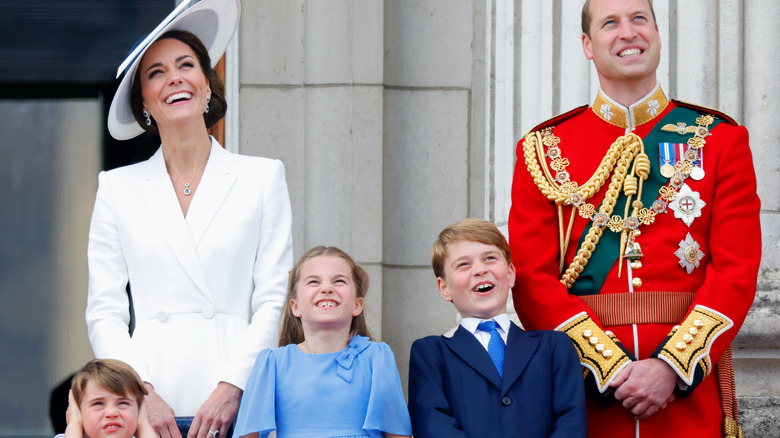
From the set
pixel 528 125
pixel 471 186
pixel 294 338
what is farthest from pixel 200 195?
pixel 471 186

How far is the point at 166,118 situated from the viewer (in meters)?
3.64

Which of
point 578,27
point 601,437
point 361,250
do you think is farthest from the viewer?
point 361,250

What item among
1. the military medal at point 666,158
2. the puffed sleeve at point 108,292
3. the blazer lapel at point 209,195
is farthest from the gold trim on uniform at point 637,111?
the puffed sleeve at point 108,292

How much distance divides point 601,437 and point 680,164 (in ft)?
2.71

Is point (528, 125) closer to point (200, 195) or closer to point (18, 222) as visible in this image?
point (200, 195)

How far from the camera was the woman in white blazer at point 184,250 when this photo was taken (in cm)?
344

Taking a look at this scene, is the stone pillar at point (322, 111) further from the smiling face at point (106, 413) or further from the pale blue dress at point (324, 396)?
the smiling face at point (106, 413)

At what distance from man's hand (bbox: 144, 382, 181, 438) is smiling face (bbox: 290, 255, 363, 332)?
467mm

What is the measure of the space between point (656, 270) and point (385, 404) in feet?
2.83

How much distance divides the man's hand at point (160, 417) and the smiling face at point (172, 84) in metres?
0.84

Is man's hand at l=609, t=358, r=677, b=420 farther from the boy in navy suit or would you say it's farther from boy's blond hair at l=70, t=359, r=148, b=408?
boy's blond hair at l=70, t=359, r=148, b=408

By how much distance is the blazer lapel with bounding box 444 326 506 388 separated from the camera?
3414 mm

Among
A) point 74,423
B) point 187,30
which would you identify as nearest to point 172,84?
point 187,30

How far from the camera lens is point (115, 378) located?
3.31m
